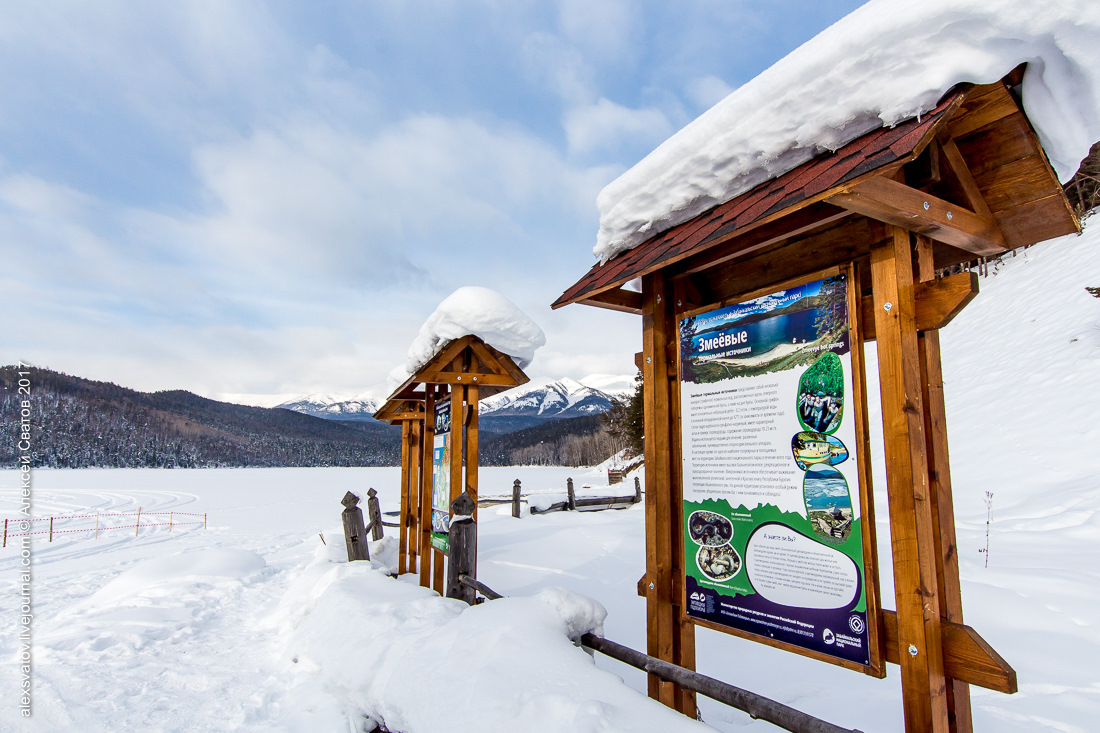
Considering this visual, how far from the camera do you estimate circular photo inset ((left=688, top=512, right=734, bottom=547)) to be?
282 centimetres

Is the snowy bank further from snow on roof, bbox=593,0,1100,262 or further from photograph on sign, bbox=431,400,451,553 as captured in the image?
snow on roof, bbox=593,0,1100,262

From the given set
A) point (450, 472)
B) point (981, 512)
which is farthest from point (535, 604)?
point (981, 512)

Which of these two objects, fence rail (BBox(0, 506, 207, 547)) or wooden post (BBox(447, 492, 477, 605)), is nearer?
wooden post (BBox(447, 492, 477, 605))

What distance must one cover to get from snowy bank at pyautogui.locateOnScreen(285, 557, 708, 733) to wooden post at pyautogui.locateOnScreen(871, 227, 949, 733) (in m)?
0.86

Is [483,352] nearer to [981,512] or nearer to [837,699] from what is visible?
[837,699]

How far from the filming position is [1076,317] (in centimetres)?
1541

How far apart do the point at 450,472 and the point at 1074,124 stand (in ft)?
18.5

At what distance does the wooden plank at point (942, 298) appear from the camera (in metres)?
2.01

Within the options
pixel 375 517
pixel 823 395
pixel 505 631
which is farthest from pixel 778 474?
pixel 375 517

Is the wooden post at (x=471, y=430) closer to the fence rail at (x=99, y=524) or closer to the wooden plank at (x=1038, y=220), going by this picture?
the wooden plank at (x=1038, y=220)

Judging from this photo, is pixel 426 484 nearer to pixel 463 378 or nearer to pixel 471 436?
pixel 471 436

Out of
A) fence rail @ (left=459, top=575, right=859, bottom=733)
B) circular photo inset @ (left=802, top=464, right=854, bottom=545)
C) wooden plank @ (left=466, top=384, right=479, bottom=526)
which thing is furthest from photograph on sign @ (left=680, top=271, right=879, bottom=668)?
wooden plank @ (left=466, top=384, right=479, bottom=526)

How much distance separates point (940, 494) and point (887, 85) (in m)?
1.63

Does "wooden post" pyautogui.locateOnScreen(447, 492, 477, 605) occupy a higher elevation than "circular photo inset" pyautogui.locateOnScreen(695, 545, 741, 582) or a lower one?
lower
